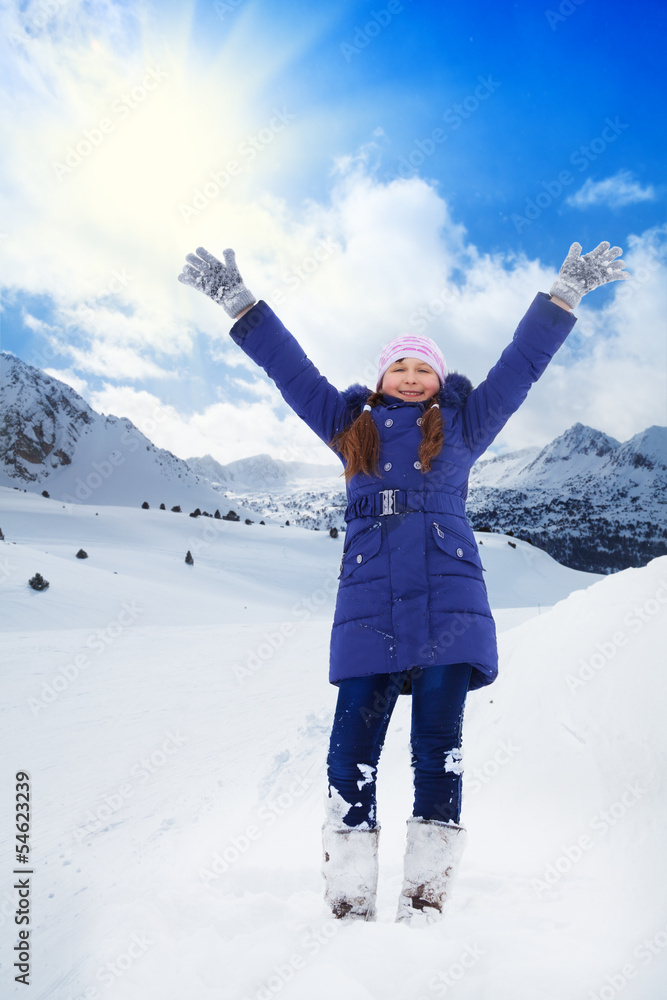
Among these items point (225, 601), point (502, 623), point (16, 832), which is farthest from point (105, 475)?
point (16, 832)

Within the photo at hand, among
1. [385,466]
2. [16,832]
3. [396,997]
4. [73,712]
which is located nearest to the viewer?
[396,997]

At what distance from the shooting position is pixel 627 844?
224cm

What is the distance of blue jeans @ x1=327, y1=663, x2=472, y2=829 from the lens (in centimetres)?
198

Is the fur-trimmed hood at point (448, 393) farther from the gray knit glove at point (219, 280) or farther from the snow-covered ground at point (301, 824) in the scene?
the snow-covered ground at point (301, 824)

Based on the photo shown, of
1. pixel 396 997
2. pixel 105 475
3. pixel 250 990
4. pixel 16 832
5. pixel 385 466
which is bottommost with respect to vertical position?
pixel 16 832

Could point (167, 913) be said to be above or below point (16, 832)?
above

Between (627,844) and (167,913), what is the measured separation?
6.72 feet

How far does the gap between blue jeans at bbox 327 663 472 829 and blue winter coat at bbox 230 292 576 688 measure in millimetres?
113

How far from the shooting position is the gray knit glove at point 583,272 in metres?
2.41

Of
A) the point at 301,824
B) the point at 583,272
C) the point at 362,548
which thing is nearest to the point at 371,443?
the point at 362,548

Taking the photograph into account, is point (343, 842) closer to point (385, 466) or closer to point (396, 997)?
point (396, 997)

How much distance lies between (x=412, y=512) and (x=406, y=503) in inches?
2.0

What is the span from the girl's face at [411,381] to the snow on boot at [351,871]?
196 cm

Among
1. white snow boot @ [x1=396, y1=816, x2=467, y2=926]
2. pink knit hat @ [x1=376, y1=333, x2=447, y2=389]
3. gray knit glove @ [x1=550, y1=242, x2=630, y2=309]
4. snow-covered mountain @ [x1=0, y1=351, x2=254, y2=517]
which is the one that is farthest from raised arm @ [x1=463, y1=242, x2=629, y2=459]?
snow-covered mountain @ [x1=0, y1=351, x2=254, y2=517]
